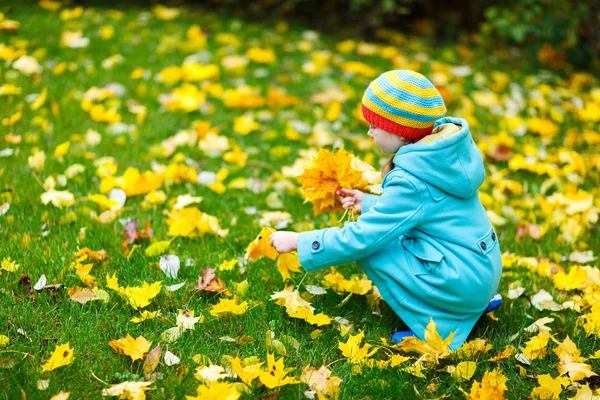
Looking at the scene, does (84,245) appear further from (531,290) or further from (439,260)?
(531,290)

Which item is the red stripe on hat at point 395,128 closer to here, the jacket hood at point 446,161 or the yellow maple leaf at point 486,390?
the jacket hood at point 446,161

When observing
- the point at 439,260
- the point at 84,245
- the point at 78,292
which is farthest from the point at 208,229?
the point at 439,260

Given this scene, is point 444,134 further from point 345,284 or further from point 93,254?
point 93,254

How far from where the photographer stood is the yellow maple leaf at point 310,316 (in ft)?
6.67

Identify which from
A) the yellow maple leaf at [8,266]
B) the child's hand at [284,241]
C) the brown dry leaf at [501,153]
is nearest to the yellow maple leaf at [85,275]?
the yellow maple leaf at [8,266]

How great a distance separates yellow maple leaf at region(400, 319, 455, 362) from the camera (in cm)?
196

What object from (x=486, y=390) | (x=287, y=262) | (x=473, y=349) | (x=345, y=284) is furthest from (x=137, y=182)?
(x=486, y=390)

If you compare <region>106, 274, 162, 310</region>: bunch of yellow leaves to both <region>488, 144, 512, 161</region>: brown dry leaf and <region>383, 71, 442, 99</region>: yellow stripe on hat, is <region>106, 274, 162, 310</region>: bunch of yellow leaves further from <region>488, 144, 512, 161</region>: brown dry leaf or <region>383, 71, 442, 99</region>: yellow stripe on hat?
<region>488, 144, 512, 161</region>: brown dry leaf

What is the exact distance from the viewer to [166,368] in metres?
1.81

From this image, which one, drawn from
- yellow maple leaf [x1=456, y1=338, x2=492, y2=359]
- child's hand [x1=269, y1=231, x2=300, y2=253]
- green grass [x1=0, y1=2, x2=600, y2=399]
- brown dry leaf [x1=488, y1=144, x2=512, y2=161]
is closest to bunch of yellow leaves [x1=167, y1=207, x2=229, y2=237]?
green grass [x1=0, y1=2, x2=600, y2=399]

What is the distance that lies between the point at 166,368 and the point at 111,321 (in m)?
0.30

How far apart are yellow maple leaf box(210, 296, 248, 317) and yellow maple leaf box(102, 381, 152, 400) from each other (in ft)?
1.33

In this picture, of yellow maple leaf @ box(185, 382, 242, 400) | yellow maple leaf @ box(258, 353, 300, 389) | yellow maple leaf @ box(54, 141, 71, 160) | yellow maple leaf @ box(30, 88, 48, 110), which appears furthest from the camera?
yellow maple leaf @ box(30, 88, 48, 110)

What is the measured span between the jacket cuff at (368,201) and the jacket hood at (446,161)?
257 millimetres
